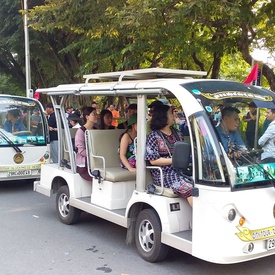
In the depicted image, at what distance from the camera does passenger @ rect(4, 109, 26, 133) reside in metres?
8.78

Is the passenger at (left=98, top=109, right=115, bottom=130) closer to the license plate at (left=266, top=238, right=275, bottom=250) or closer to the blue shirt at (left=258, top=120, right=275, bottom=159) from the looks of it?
the blue shirt at (left=258, top=120, right=275, bottom=159)

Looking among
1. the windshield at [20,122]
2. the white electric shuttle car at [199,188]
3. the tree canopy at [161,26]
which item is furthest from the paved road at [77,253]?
the tree canopy at [161,26]

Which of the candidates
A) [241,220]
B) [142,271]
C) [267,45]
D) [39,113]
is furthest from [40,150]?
[267,45]

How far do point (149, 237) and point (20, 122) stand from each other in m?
5.12

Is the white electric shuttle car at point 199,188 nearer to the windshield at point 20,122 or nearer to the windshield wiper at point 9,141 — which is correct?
the windshield wiper at point 9,141

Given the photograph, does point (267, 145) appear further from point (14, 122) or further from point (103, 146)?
point (14, 122)

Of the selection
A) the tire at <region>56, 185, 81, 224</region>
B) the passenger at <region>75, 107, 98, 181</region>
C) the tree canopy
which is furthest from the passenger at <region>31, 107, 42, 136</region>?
the passenger at <region>75, 107, 98, 181</region>

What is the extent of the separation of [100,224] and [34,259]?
1.62m

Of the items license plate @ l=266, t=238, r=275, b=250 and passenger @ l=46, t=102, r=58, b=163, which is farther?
passenger @ l=46, t=102, r=58, b=163

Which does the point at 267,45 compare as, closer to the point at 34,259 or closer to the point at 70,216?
the point at 70,216

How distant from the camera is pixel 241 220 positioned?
3859mm

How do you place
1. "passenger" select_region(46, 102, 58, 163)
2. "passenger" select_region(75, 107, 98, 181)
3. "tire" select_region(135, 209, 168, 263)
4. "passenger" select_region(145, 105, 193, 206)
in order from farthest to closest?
"passenger" select_region(46, 102, 58, 163) < "passenger" select_region(75, 107, 98, 181) < "tire" select_region(135, 209, 168, 263) < "passenger" select_region(145, 105, 193, 206)

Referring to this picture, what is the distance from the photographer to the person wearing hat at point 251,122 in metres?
4.39

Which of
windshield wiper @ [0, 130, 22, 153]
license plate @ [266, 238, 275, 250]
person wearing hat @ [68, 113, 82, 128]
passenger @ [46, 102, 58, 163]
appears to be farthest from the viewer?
passenger @ [46, 102, 58, 163]
